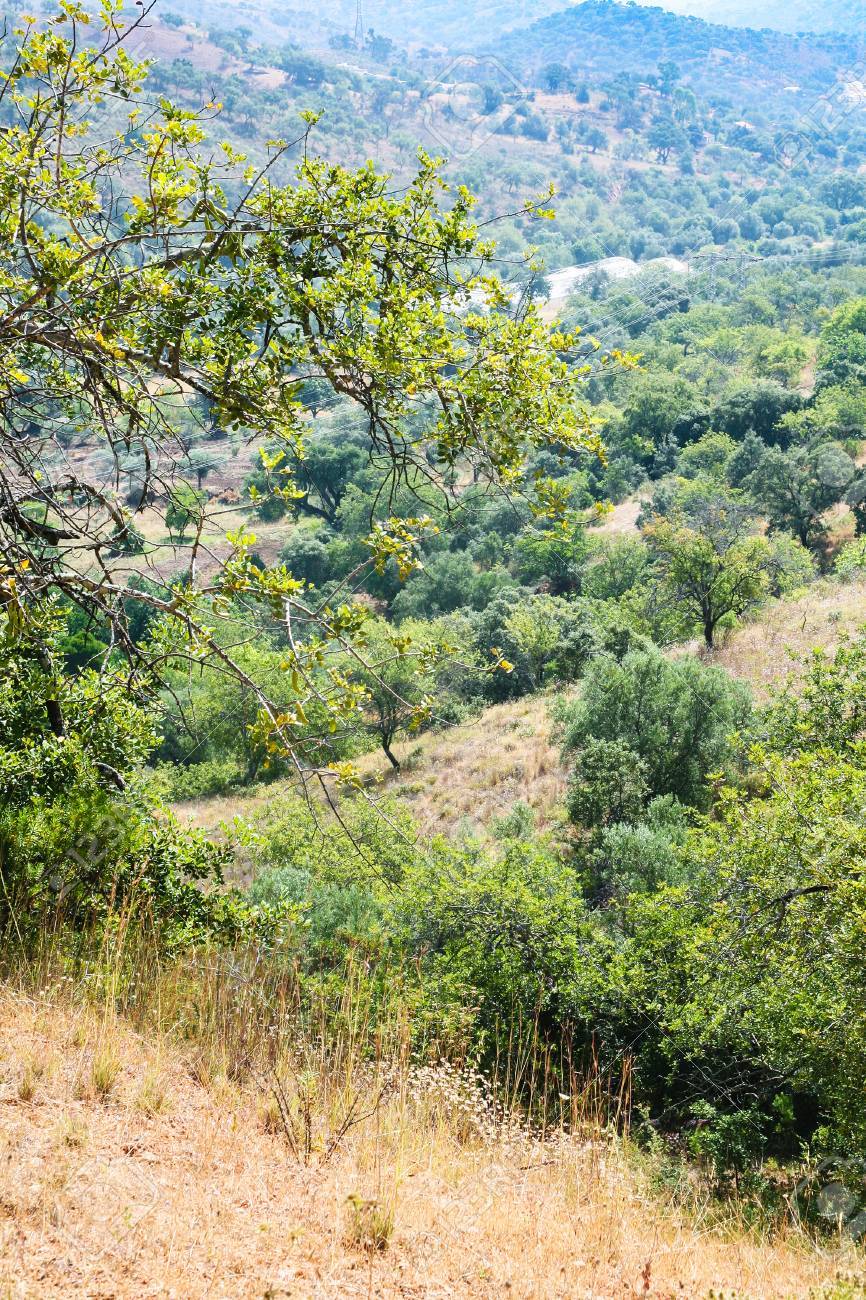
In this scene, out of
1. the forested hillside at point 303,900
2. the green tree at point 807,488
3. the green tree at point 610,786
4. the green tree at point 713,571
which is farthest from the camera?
the green tree at point 807,488

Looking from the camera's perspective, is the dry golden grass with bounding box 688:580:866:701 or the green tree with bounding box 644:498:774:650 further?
the green tree with bounding box 644:498:774:650

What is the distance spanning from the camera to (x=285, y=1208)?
8.68 ft

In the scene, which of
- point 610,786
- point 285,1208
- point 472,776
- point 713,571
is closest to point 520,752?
point 472,776

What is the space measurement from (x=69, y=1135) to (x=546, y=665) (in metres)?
35.2

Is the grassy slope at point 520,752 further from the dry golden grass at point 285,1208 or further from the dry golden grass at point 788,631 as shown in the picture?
the dry golden grass at point 285,1208

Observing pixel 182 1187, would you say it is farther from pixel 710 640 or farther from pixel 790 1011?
pixel 710 640

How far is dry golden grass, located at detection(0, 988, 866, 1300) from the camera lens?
2293mm

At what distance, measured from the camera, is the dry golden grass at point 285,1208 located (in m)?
2.29

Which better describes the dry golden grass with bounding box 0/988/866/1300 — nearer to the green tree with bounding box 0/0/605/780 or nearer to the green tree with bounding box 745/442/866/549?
the green tree with bounding box 0/0/605/780

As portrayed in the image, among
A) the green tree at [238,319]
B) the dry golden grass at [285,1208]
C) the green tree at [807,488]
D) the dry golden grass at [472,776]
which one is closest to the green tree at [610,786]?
the dry golden grass at [472,776]

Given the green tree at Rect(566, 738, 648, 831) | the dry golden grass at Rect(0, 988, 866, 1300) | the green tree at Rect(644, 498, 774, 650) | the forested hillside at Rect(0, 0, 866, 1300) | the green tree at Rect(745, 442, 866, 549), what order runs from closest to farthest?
the dry golden grass at Rect(0, 988, 866, 1300), the forested hillside at Rect(0, 0, 866, 1300), the green tree at Rect(566, 738, 648, 831), the green tree at Rect(644, 498, 774, 650), the green tree at Rect(745, 442, 866, 549)

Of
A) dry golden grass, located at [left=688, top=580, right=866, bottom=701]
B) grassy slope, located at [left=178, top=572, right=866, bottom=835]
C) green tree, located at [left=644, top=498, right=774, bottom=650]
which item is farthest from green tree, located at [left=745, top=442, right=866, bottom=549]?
green tree, located at [left=644, top=498, right=774, bottom=650]

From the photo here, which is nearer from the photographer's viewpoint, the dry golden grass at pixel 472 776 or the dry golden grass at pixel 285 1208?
the dry golden grass at pixel 285 1208

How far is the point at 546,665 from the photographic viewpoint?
37.3 metres
